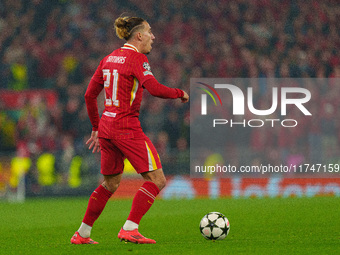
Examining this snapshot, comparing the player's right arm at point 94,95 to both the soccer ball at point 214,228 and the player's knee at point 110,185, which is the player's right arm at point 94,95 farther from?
the soccer ball at point 214,228

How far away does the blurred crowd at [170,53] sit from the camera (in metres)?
14.2

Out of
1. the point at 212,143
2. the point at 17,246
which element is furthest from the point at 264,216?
the point at 212,143

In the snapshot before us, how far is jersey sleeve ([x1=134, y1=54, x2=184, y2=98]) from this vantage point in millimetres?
5070

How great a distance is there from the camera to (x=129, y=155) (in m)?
5.20

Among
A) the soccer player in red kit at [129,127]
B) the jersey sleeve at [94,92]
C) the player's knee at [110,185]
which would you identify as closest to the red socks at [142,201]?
the soccer player in red kit at [129,127]

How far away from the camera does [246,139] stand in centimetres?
1348

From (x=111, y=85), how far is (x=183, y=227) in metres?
2.68

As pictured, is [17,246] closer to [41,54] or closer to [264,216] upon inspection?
[264,216]

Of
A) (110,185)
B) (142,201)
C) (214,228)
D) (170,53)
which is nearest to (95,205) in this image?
(110,185)

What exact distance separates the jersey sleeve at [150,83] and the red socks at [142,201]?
0.72 meters

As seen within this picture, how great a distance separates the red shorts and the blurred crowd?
7794mm

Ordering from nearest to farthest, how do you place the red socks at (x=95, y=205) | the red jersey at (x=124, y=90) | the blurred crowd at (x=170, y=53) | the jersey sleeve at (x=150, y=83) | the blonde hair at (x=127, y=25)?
the jersey sleeve at (x=150, y=83) → the red jersey at (x=124, y=90) → the blonde hair at (x=127, y=25) → the red socks at (x=95, y=205) → the blurred crowd at (x=170, y=53)

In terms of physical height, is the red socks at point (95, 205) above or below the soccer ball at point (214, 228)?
above

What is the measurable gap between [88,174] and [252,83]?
164 inches
